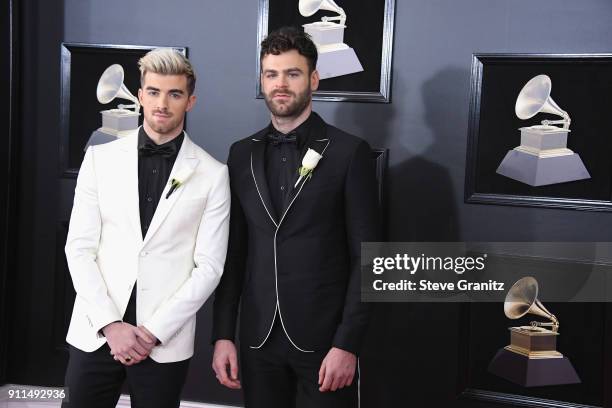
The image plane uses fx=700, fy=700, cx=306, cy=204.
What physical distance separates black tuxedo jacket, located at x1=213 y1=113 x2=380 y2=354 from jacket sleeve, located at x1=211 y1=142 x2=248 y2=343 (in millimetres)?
85

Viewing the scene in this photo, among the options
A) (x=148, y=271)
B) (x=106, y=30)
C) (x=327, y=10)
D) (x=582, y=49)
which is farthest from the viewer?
(x=106, y=30)

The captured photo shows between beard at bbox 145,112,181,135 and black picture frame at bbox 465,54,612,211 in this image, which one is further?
black picture frame at bbox 465,54,612,211

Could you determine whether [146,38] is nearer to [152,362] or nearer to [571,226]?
[152,362]

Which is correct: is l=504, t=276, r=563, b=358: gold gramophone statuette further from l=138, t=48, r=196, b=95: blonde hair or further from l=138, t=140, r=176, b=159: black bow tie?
l=138, t=48, r=196, b=95: blonde hair

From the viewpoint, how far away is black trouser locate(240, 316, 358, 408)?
2.36 metres

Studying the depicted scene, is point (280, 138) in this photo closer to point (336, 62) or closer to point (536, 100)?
point (336, 62)

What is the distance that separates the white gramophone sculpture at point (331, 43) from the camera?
335 cm

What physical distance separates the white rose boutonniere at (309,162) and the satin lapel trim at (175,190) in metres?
0.37

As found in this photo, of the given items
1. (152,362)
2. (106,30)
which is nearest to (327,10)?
(106,30)

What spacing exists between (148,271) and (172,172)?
344 mm

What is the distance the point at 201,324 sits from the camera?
11.8 ft

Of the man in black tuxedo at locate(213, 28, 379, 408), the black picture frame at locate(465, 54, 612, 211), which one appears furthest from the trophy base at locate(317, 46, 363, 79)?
the man in black tuxedo at locate(213, 28, 379, 408)

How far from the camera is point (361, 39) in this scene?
332 centimetres

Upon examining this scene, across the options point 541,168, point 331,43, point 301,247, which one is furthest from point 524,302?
point 331,43
